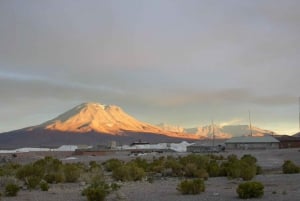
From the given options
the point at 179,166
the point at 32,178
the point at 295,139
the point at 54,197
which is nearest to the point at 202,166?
the point at 179,166

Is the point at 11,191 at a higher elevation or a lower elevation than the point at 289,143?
lower

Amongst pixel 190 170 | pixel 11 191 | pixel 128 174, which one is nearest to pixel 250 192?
pixel 11 191

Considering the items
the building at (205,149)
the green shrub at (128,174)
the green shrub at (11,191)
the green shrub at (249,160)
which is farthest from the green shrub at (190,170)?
the building at (205,149)

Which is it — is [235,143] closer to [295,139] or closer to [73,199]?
[295,139]

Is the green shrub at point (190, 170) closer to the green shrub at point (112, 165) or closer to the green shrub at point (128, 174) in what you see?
the green shrub at point (128, 174)

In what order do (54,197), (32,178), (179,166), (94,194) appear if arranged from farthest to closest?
(179,166) → (32,178) → (54,197) → (94,194)

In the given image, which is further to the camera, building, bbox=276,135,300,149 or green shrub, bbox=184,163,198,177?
building, bbox=276,135,300,149

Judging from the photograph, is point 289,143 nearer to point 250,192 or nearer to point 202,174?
point 202,174

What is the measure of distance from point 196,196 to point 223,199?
6.64ft

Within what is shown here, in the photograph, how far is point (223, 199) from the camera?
25.5 metres

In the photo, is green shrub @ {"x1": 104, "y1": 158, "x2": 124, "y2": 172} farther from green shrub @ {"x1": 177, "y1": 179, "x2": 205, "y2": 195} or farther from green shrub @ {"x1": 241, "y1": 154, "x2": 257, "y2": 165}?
green shrub @ {"x1": 177, "y1": 179, "x2": 205, "y2": 195}

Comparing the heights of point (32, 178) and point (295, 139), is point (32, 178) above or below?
below

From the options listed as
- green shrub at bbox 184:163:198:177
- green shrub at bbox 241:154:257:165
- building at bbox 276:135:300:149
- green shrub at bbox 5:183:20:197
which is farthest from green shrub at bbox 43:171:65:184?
building at bbox 276:135:300:149

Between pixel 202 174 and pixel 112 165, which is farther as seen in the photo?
pixel 112 165
